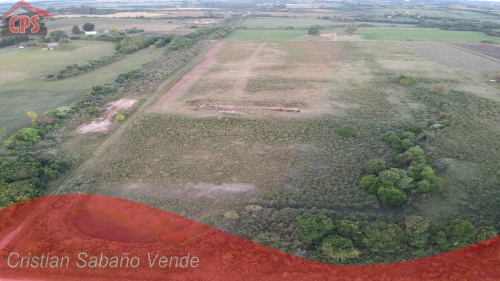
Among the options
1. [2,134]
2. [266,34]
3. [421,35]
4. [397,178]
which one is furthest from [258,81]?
[421,35]

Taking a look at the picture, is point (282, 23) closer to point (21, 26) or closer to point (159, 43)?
point (159, 43)

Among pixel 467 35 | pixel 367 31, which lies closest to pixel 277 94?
pixel 367 31

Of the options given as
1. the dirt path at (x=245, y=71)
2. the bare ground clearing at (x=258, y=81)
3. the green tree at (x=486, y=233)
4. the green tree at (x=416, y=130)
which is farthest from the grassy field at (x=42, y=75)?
the green tree at (x=486, y=233)

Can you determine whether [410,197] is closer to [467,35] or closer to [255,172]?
[255,172]

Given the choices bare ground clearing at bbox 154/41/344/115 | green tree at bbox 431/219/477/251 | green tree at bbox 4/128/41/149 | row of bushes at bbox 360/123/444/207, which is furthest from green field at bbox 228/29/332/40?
green tree at bbox 431/219/477/251

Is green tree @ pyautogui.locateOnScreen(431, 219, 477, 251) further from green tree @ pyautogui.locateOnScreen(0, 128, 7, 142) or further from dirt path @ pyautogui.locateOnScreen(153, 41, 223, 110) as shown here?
green tree @ pyautogui.locateOnScreen(0, 128, 7, 142)

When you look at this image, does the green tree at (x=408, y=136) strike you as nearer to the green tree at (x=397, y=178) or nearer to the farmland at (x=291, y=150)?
the farmland at (x=291, y=150)
